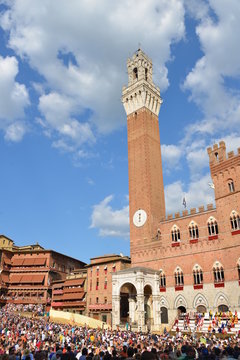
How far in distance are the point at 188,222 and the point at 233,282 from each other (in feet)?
31.7

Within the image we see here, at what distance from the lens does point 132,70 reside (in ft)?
194

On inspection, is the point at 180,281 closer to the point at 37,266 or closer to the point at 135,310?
the point at 135,310

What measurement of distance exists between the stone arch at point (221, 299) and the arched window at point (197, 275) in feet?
8.77

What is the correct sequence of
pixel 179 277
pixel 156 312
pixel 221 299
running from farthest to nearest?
pixel 179 277 < pixel 156 312 < pixel 221 299

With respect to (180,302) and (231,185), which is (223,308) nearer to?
(180,302)

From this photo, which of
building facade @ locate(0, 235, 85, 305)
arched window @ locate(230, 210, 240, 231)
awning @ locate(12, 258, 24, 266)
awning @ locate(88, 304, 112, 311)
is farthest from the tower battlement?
awning @ locate(12, 258, 24, 266)

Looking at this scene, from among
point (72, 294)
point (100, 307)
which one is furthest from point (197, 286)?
point (72, 294)

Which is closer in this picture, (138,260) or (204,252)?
(204,252)

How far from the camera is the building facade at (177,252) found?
36062 millimetres

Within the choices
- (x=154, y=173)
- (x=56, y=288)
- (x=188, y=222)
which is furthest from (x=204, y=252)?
(x=56, y=288)

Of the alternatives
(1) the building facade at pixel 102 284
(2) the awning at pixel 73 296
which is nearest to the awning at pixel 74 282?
(2) the awning at pixel 73 296

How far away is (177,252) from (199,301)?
6.65 m

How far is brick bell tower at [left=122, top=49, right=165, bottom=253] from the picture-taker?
4684 cm

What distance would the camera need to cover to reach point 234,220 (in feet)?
119
